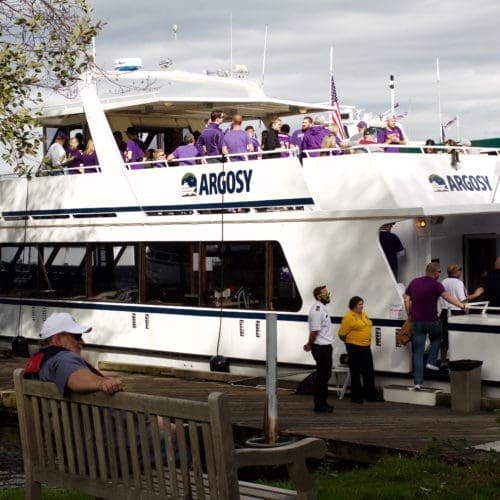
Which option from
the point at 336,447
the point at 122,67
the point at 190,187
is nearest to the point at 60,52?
the point at 190,187

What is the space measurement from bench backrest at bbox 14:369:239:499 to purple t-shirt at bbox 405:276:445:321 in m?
7.95

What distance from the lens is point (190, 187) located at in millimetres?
18531

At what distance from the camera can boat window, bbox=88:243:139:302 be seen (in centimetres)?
1950

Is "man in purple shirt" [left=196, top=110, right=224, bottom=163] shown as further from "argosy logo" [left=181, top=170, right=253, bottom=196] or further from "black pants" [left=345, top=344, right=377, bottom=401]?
"black pants" [left=345, top=344, right=377, bottom=401]

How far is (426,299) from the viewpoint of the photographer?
15180mm

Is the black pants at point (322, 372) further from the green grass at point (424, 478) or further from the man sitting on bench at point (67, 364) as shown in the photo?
the man sitting on bench at point (67, 364)

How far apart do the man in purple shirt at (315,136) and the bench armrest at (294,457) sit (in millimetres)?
10317

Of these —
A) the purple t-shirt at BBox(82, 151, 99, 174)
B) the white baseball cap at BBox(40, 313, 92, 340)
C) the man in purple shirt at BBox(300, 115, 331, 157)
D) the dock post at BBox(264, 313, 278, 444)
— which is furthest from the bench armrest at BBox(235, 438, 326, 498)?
the purple t-shirt at BBox(82, 151, 99, 174)

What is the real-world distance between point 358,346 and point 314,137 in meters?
3.60

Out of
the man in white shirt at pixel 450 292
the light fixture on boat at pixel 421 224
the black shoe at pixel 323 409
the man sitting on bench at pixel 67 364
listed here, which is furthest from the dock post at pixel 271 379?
the man sitting on bench at pixel 67 364

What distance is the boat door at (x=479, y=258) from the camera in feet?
57.7

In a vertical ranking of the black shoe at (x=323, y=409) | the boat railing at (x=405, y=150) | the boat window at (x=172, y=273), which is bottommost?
the black shoe at (x=323, y=409)

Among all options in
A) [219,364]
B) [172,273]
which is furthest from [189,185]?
[219,364]

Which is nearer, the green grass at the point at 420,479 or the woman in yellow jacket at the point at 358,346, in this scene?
the green grass at the point at 420,479
